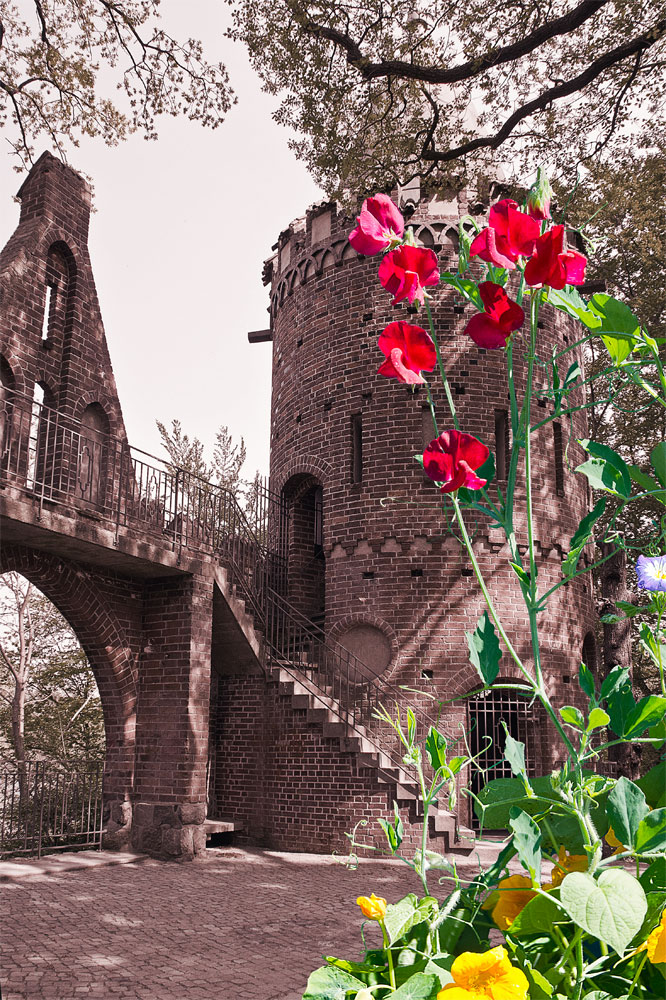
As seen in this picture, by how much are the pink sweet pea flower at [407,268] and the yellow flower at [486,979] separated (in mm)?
1060

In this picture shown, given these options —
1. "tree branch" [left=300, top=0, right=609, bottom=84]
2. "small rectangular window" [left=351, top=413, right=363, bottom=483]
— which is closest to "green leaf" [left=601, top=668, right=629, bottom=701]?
"tree branch" [left=300, top=0, right=609, bottom=84]

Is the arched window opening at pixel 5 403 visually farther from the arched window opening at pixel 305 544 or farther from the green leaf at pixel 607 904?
the green leaf at pixel 607 904

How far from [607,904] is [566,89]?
33.0 ft

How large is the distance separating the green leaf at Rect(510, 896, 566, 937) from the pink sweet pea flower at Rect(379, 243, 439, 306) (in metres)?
1.02

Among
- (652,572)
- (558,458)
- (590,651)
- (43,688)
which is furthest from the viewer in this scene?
(43,688)

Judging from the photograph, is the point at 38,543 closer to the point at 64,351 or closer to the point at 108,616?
the point at 108,616

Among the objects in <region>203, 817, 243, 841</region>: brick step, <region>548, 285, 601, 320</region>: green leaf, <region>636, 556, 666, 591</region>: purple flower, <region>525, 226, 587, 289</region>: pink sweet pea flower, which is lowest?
<region>203, 817, 243, 841</region>: brick step

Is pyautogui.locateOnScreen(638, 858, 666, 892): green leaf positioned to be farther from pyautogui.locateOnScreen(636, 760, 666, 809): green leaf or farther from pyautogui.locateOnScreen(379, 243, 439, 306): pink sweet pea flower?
pyautogui.locateOnScreen(379, 243, 439, 306): pink sweet pea flower

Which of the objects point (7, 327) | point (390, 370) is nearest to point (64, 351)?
point (7, 327)

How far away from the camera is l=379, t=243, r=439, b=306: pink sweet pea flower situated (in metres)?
1.50

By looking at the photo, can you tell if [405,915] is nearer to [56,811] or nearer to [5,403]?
[5,403]

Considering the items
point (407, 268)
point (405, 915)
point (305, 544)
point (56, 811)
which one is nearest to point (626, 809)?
point (405, 915)

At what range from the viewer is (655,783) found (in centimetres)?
139

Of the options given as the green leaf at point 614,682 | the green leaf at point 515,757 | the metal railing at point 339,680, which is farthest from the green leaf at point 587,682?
the metal railing at point 339,680
